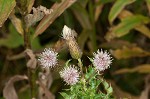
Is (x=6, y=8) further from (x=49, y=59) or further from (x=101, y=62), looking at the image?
(x=101, y=62)

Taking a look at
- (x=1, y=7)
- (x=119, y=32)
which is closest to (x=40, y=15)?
(x=1, y=7)

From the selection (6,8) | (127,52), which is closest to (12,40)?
(127,52)

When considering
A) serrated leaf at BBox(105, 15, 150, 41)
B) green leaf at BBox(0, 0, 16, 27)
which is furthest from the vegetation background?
green leaf at BBox(0, 0, 16, 27)

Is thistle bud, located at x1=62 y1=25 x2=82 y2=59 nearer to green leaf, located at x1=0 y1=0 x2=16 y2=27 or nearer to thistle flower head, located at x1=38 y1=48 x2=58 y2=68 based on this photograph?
thistle flower head, located at x1=38 y1=48 x2=58 y2=68

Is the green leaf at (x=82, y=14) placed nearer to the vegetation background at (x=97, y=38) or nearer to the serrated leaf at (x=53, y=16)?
the vegetation background at (x=97, y=38)

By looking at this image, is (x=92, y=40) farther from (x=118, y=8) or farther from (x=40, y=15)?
(x=40, y=15)

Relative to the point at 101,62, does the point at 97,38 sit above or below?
above

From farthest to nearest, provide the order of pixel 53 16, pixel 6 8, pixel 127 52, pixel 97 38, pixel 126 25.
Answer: pixel 97 38 → pixel 127 52 → pixel 126 25 → pixel 53 16 → pixel 6 8
